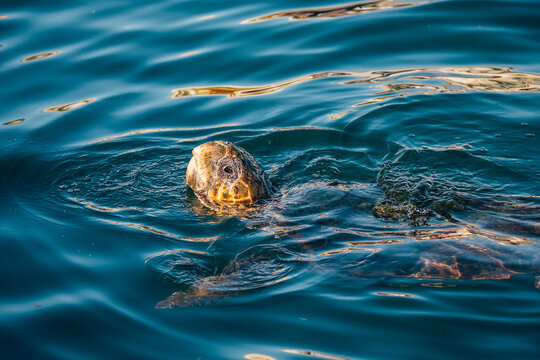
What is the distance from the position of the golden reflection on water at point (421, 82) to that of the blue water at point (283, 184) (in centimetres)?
4

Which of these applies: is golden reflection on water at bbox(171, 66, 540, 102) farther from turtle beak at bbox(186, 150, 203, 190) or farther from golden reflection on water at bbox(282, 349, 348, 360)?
golden reflection on water at bbox(282, 349, 348, 360)

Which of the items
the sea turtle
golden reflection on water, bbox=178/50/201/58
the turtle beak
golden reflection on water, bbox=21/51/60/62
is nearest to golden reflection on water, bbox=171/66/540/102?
golden reflection on water, bbox=178/50/201/58

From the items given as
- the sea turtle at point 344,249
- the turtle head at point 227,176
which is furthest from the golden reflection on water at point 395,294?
the turtle head at point 227,176

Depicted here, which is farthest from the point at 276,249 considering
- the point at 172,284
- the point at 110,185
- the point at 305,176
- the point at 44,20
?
the point at 44,20

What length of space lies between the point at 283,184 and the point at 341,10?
604 cm

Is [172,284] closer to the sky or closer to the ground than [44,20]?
closer to the ground

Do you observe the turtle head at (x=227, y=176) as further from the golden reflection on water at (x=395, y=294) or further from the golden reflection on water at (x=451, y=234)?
the golden reflection on water at (x=395, y=294)

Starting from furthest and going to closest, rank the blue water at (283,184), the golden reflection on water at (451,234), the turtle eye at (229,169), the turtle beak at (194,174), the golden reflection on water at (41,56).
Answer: the golden reflection on water at (41,56), the turtle beak at (194,174), the turtle eye at (229,169), the golden reflection on water at (451,234), the blue water at (283,184)

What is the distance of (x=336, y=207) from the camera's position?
19.0ft

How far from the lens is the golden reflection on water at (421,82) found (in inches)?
327

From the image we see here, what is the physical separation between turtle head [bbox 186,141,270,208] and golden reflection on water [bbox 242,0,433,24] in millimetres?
6053

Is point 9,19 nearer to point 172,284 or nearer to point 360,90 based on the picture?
point 360,90

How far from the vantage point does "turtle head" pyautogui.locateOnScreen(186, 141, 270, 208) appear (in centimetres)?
578

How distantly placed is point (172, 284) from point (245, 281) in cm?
66
